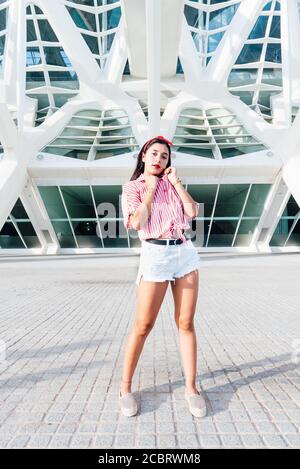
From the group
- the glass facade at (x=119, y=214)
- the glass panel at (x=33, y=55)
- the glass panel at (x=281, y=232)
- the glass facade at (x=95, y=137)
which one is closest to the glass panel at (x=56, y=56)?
the glass panel at (x=33, y=55)

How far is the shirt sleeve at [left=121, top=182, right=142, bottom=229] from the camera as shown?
114 inches

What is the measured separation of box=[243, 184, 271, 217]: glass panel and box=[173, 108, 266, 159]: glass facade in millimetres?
2174

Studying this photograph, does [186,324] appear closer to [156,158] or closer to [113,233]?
[156,158]

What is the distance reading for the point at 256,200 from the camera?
25062 mm

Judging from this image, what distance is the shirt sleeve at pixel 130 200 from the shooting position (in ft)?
9.52

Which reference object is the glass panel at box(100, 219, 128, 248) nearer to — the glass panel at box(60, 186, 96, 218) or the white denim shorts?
the glass panel at box(60, 186, 96, 218)

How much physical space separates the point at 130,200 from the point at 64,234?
2360 cm

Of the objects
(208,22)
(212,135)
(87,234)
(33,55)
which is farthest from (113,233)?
(208,22)

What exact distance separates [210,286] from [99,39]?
26.9m

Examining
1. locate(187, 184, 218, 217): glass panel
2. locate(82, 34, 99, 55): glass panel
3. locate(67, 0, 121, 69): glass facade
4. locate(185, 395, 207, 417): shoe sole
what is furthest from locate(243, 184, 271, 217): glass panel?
locate(185, 395, 207, 417): shoe sole

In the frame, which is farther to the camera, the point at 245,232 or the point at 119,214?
the point at 119,214

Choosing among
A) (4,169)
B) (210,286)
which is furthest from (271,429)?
(4,169)

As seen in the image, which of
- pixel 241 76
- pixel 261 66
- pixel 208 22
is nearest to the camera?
pixel 261 66

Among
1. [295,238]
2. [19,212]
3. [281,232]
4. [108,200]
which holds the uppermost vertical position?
[108,200]
